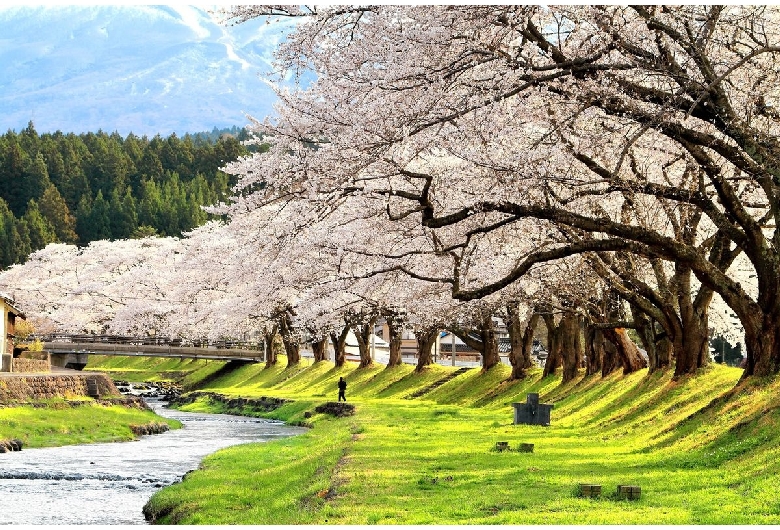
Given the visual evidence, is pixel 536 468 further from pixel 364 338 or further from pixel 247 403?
pixel 364 338

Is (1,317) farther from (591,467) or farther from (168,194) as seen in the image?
(168,194)

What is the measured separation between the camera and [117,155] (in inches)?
5591

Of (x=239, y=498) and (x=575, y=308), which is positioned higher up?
(x=575, y=308)

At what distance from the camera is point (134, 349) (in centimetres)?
6831

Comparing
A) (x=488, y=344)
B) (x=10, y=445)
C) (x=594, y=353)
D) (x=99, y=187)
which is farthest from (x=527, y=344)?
(x=99, y=187)

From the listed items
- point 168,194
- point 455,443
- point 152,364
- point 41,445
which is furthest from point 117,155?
point 455,443

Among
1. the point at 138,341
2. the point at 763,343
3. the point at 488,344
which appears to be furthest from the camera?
the point at 138,341

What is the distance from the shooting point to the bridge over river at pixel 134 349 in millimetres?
67812

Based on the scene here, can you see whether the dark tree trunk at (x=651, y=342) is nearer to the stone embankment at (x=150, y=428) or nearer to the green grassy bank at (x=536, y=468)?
the green grassy bank at (x=536, y=468)

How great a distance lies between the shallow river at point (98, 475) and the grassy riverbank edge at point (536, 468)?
77 centimetres

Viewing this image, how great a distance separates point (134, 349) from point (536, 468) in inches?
2254

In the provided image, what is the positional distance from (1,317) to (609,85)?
40.5 metres

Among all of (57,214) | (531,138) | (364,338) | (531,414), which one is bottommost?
(531,414)

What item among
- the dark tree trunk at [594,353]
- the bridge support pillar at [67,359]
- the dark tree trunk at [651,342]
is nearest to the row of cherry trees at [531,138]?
the dark tree trunk at [651,342]
